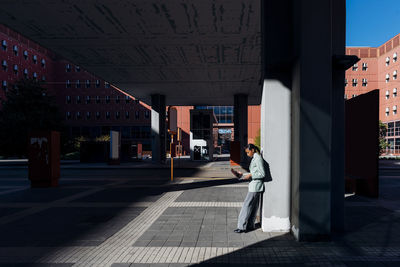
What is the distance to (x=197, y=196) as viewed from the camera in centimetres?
952

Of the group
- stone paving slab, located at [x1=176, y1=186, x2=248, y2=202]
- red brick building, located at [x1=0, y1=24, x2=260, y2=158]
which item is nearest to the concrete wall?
stone paving slab, located at [x1=176, y1=186, x2=248, y2=202]

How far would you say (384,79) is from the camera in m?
54.6

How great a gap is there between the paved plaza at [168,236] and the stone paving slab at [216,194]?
0.23 feet

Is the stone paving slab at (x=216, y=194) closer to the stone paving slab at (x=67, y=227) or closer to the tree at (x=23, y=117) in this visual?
the stone paving slab at (x=67, y=227)

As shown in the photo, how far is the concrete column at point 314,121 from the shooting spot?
494 centimetres

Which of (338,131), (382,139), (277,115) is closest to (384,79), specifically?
(382,139)

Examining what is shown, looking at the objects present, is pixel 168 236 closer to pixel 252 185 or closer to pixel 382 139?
pixel 252 185

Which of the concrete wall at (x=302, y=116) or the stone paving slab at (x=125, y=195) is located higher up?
the concrete wall at (x=302, y=116)

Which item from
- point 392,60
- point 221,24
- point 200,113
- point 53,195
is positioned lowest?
point 53,195

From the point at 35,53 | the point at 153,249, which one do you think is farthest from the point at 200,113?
the point at 35,53

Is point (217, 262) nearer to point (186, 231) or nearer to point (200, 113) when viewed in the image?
point (186, 231)

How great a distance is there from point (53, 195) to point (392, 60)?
6252 cm

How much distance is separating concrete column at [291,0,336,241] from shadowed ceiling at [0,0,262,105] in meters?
5.53

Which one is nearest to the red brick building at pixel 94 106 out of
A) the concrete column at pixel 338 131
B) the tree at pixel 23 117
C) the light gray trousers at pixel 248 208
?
the tree at pixel 23 117
